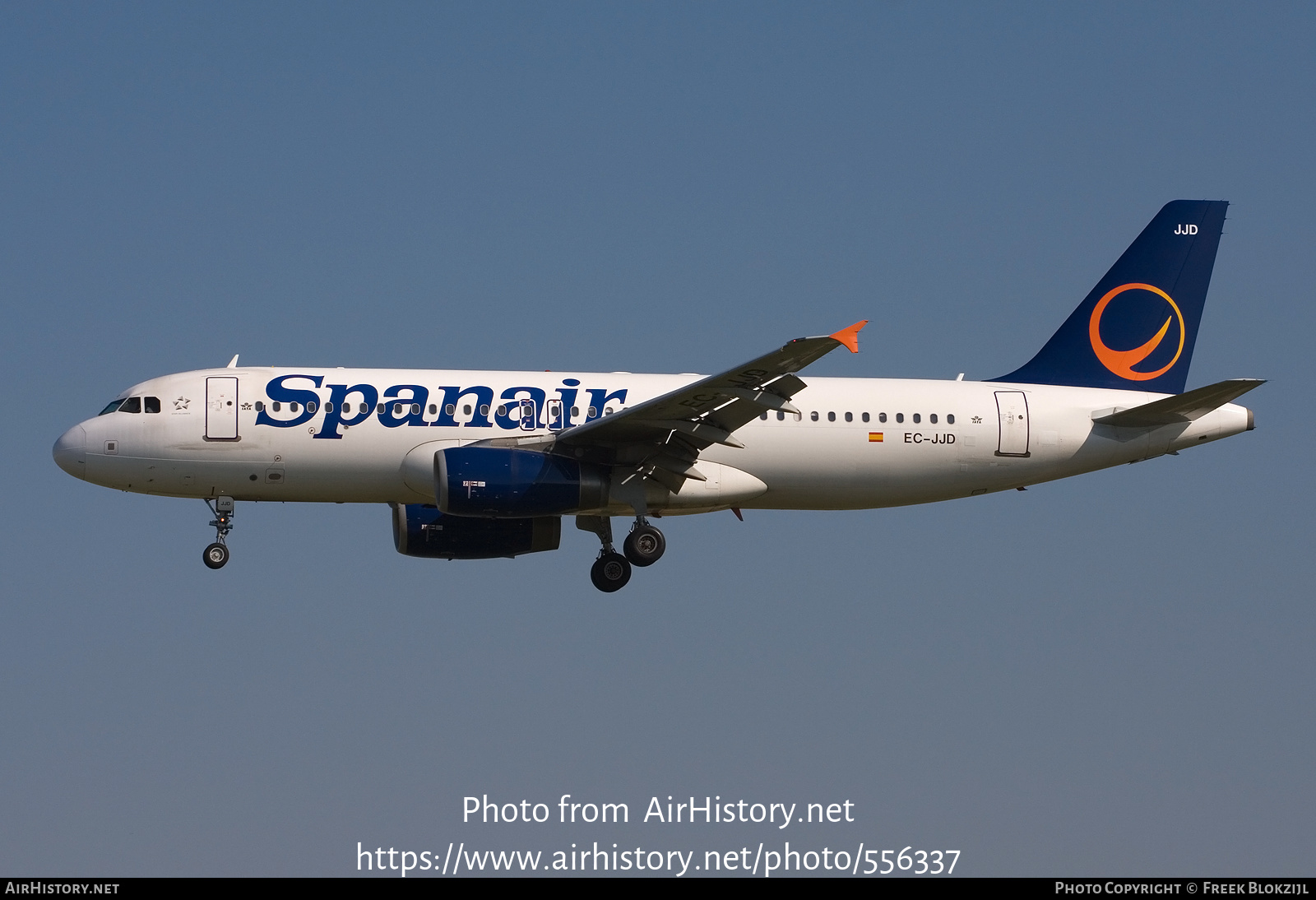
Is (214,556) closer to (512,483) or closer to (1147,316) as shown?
(512,483)

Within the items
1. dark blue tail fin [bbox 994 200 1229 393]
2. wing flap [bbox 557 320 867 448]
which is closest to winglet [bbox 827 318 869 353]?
wing flap [bbox 557 320 867 448]

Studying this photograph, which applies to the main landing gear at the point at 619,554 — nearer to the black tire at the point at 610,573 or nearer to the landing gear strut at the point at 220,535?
the black tire at the point at 610,573

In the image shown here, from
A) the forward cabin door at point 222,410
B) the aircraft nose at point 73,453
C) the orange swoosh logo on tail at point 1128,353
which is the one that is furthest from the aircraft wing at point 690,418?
the aircraft nose at point 73,453

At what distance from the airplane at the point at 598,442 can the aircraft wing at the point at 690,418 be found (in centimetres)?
5

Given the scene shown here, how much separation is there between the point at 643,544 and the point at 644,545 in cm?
4

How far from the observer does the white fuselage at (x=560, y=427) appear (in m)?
33.6

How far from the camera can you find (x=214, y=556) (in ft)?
113

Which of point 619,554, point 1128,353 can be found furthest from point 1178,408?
point 619,554

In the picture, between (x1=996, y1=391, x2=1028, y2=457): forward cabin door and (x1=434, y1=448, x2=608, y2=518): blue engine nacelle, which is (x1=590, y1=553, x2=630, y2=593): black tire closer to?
(x1=434, y1=448, x2=608, y2=518): blue engine nacelle

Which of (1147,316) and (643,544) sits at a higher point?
(1147,316)

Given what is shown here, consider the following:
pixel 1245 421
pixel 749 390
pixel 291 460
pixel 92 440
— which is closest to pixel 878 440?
pixel 749 390

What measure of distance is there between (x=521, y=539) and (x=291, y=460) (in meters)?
6.24

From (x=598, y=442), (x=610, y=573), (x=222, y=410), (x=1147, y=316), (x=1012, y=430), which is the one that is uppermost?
(x=1147, y=316)
